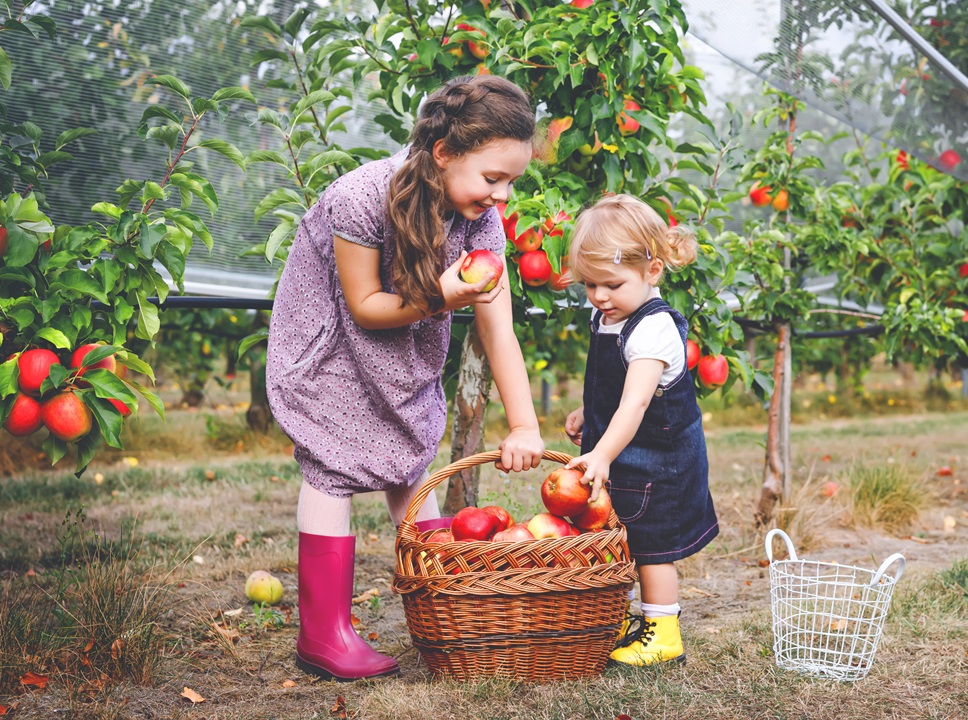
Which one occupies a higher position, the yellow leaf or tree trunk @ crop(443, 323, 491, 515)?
tree trunk @ crop(443, 323, 491, 515)

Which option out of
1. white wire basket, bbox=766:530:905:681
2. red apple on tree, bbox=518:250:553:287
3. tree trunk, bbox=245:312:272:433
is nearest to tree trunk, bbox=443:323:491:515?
red apple on tree, bbox=518:250:553:287

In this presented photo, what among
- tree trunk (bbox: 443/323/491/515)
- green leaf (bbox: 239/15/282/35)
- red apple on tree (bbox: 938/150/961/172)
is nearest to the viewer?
green leaf (bbox: 239/15/282/35)

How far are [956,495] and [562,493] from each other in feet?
11.1

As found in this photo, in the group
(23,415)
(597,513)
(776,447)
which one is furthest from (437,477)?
(776,447)

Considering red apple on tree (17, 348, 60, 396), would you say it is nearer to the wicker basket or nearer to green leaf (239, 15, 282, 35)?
the wicker basket

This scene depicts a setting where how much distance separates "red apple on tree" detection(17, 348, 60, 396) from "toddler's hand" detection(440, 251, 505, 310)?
0.86 meters

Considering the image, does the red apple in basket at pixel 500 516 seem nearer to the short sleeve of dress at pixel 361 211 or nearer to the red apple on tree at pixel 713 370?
the short sleeve of dress at pixel 361 211

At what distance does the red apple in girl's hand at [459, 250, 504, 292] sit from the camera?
189 centimetres

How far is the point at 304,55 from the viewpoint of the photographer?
122 inches

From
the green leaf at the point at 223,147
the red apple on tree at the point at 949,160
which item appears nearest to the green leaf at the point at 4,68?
the green leaf at the point at 223,147

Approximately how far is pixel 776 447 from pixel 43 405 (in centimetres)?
261

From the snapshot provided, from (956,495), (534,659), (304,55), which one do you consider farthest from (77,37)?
(956,495)

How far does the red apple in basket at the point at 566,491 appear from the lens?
1.96m

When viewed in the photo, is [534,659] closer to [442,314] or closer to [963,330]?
[442,314]
